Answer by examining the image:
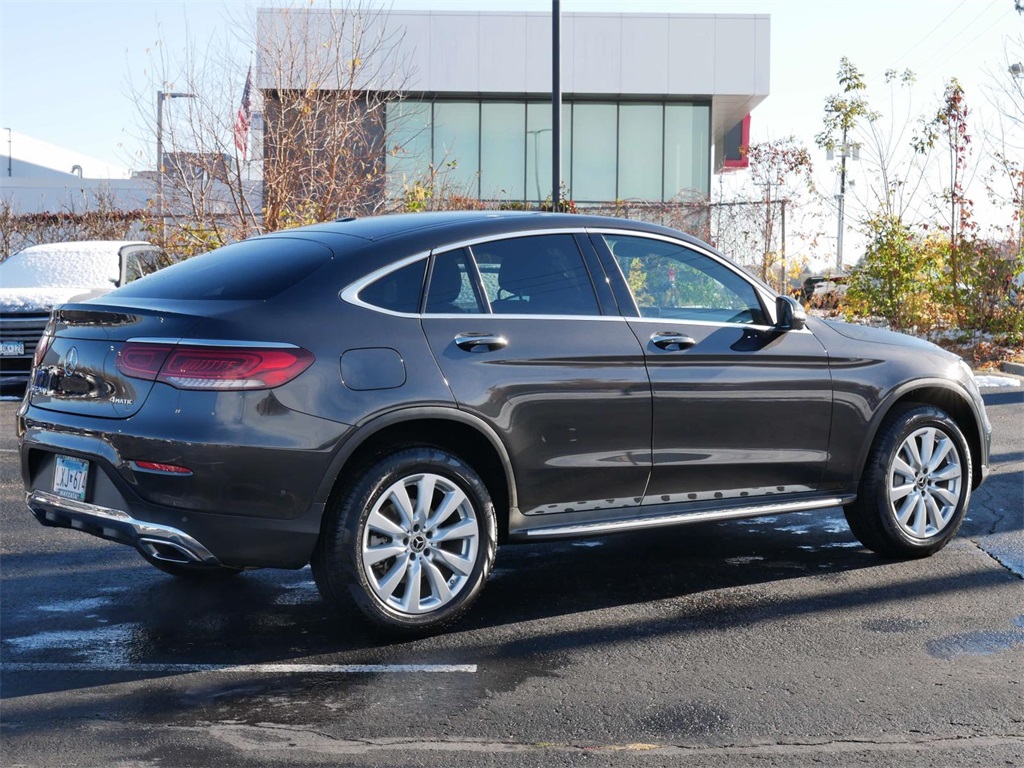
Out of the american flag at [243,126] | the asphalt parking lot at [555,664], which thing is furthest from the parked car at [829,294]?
the asphalt parking lot at [555,664]

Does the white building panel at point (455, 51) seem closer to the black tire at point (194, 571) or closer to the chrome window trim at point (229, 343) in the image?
the black tire at point (194, 571)

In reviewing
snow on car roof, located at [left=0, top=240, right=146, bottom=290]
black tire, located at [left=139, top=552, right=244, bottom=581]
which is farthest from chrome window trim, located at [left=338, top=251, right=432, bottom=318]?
snow on car roof, located at [left=0, top=240, right=146, bottom=290]

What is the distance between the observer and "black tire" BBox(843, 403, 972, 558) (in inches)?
252

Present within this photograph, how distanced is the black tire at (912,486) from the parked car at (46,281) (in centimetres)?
953

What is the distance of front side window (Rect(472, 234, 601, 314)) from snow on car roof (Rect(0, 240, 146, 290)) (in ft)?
31.7

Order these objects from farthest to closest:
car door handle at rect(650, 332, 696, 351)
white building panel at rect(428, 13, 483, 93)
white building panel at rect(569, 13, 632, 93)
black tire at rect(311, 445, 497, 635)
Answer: white building panel at rect(569, 13, 632, 93) < white building panel at rect(428, 13, 483, 93) < car door handle at rect(650, 332, 696, 351) < black tire at rect(311, 445, 497, 635)

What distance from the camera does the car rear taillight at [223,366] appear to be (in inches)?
185

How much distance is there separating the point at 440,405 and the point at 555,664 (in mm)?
1120

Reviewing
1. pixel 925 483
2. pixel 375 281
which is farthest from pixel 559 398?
pixel 925 483

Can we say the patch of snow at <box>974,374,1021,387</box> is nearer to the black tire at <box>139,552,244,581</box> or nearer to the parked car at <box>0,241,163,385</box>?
the parked car at <box>0,241,163,385</box>

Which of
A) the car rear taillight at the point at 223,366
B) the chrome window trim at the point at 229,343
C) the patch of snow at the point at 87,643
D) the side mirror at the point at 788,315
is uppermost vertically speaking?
the side mirror at the point at 788,315

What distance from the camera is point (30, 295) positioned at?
527 inches

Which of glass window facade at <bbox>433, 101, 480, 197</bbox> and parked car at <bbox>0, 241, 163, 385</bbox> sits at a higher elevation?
glass window facade at <bbox>433, 101, 480, 197</bbox>

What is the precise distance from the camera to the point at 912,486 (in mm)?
6480
